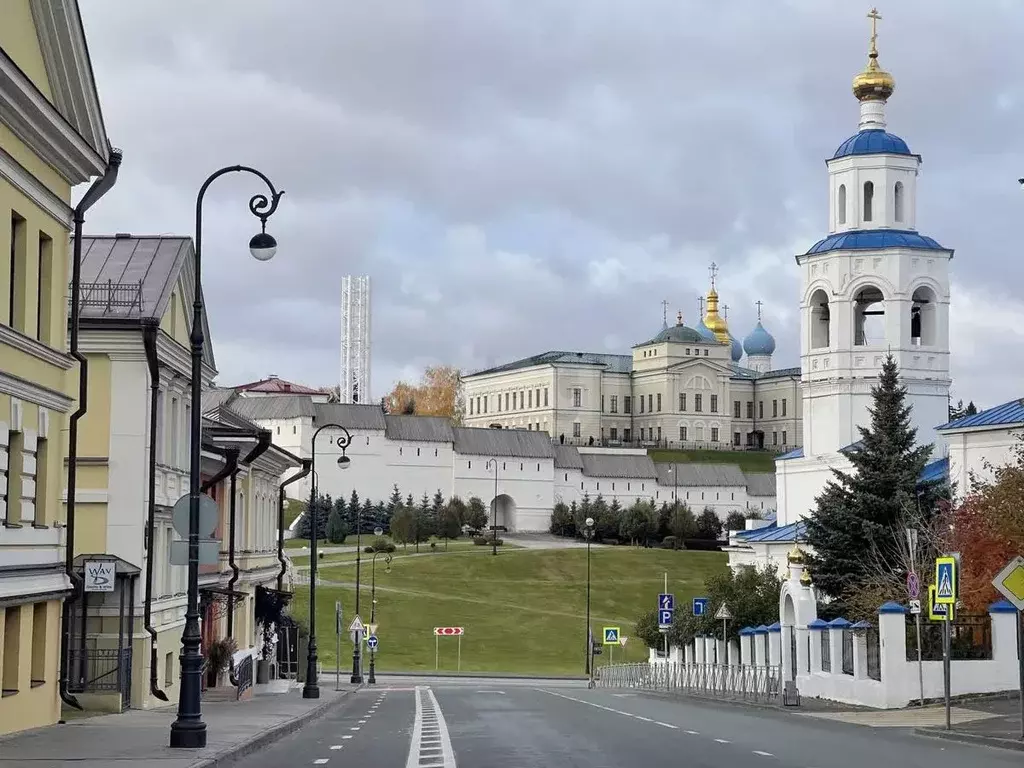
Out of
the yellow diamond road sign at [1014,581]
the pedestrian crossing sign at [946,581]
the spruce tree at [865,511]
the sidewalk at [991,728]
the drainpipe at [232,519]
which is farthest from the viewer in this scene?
the spruce tree at [865,511]

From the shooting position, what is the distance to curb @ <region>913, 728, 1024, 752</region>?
21.6 meters

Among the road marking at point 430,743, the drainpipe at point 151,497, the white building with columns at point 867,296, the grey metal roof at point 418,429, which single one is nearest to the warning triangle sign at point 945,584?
the road marking at point 430,743

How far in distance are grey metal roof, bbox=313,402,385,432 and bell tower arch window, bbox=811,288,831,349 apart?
85.4 meters

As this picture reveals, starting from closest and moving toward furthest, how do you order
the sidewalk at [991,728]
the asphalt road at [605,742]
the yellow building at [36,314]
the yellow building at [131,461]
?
the asphalt road at [605,742] < the yellow building at [36,314] < the sidewalk at [991,728] < the yellow building at [131,461]

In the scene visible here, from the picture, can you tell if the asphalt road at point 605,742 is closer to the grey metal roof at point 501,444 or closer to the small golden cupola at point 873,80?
the small golden cupola at point 873,80

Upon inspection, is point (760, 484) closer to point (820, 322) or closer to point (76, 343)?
point (820, 322)

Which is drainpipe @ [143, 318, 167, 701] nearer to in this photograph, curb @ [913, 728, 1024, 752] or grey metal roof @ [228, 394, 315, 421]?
curb @ [913, 728, 1024, 752]

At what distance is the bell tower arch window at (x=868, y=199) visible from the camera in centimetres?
8244

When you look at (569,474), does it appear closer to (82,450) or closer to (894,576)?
(894,576)

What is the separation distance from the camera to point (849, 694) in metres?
35.8

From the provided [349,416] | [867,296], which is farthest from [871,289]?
[349,416]

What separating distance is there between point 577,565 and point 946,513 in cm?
8946

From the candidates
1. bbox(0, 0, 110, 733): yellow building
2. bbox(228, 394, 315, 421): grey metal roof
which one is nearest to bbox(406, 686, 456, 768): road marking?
bbox(0, 0, 110, 733): yellow building

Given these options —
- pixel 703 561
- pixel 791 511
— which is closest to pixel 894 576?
pixel 791 511
